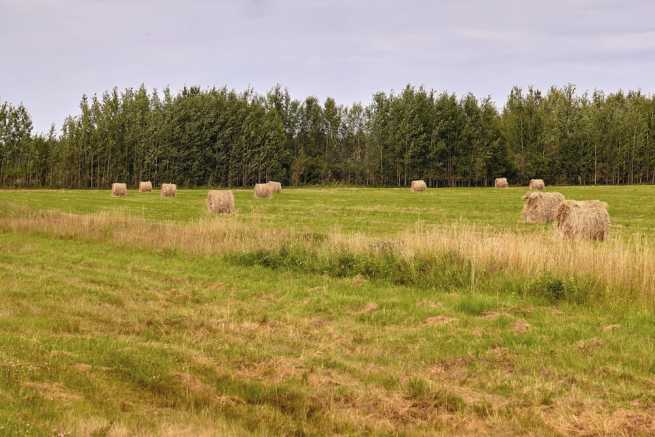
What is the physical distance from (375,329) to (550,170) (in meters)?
76.3

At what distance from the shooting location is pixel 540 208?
25.9 m

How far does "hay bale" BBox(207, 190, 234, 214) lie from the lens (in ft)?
107

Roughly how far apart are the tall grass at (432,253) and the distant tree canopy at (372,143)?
61.6 m

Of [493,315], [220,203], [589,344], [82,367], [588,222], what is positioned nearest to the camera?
[82,367]

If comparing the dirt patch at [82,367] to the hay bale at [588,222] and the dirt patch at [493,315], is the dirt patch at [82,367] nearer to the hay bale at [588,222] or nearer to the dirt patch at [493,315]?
the dirt patch at [493,315]

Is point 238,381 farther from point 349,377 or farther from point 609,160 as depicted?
point 609,160

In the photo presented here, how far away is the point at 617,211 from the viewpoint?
97.3ft

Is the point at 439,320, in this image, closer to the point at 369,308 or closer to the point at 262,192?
the point at 369,308

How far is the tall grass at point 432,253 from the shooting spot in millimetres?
11970

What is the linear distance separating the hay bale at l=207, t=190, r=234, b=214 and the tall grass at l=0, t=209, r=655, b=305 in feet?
36.8

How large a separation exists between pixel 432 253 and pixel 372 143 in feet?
236

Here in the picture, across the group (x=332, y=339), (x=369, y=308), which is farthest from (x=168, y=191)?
(x=332, y=339)

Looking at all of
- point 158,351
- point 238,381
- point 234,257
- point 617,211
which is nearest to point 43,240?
point 234,257

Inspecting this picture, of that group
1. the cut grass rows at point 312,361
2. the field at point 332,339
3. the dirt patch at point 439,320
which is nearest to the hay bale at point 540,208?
the field at point 332,339
